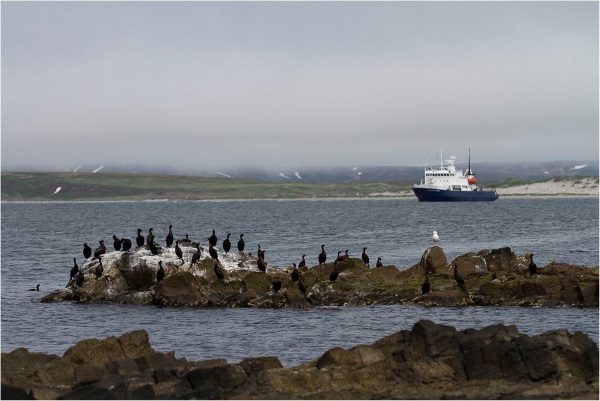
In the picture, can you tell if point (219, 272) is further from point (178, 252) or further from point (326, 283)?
point (326, 283)

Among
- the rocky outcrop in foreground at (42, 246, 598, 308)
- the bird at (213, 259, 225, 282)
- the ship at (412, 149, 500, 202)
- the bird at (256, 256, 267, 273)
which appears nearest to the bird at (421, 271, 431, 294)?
the rocky outcrop in foreground at (42, 246, 598, 308)

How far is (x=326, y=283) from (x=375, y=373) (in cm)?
1832

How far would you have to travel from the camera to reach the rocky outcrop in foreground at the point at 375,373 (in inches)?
742

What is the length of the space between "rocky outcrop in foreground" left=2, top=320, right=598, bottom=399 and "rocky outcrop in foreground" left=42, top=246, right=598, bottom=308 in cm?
1504

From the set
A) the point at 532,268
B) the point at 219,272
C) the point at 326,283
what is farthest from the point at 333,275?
the point at 532,268

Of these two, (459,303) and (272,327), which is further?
(459,303)

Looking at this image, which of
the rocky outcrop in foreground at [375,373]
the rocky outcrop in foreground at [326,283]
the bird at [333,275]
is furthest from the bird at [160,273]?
the rocky outcrop in foreground at [375,373]

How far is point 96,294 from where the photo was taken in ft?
129

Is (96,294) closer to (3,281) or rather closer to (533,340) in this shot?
(3,281)

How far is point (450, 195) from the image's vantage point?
177 m

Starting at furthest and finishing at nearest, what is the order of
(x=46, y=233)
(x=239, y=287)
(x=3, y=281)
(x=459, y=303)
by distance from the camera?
(x=46, y=233), (x=3, y=281), (x=239, y=287), (x=459, y=303)

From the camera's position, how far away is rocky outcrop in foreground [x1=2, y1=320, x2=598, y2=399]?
18859mm

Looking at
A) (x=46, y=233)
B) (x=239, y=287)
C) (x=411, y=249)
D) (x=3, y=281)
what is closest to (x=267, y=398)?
(x=239, y=287)

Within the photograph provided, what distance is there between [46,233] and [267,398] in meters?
77.7
